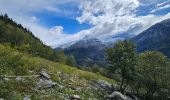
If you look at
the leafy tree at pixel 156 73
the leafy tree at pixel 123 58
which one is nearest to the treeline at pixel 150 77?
the leafy tree at pixel 156 73

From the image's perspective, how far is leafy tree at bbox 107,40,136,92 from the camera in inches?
2037

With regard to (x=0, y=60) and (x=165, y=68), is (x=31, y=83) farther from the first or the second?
(x=165, y=68)

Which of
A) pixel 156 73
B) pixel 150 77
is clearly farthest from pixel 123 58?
pixel 156 73

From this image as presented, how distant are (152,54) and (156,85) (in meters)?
6.30

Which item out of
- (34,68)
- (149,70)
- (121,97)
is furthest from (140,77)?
(34,68)

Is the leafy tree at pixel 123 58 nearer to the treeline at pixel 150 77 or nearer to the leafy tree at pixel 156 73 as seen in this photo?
the treeline at pixel 150 77

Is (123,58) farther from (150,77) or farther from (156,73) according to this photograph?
→ (156,73)

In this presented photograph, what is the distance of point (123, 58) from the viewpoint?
169 feet

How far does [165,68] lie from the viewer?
199 feet

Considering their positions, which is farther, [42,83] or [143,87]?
[143,87]

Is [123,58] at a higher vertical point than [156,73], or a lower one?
higher

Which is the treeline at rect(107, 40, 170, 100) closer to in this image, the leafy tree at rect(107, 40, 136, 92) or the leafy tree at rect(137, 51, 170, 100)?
the leafy tree at rect(137, 51, 170, 100)

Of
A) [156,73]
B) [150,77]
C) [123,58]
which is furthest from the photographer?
[156,73]

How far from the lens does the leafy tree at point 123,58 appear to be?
170 ft
